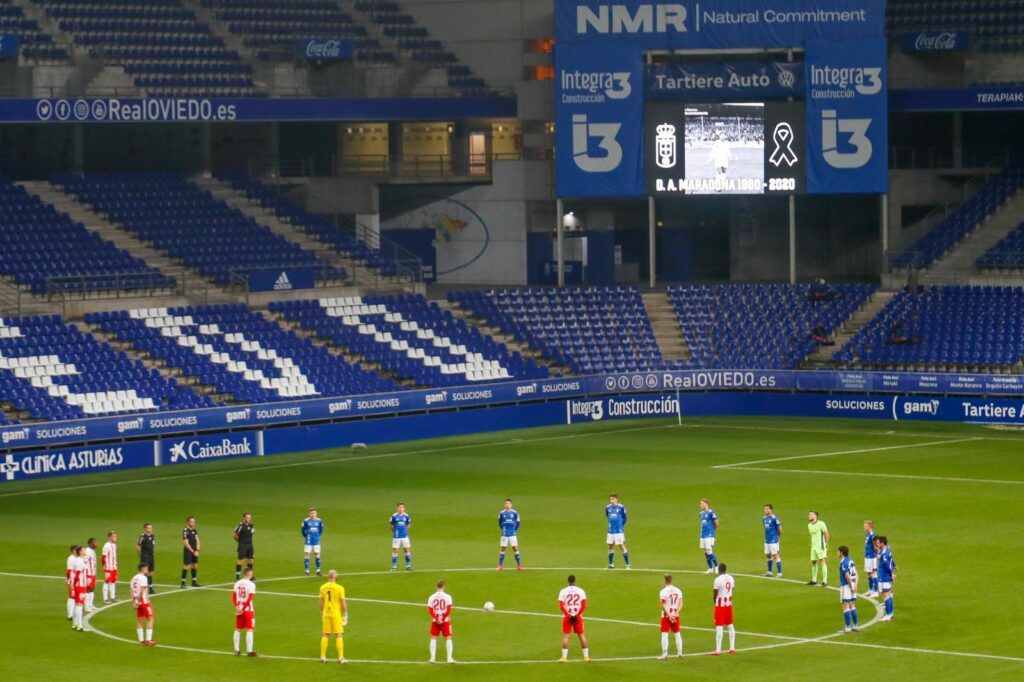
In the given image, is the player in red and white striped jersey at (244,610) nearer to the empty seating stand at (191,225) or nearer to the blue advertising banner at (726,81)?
the empty seating stand at (191,225)

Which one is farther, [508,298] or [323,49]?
[323,49]

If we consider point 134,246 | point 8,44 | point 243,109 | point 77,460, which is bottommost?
point 77,460

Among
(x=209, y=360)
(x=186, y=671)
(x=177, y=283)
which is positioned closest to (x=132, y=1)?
(x=177, y=283)

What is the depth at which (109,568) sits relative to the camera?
33875 millimetres

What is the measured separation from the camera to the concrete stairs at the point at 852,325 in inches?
2509

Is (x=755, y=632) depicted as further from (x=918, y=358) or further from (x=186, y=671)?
(x=918, y=358)

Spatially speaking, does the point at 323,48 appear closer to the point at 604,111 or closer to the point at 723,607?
the point at 604,111

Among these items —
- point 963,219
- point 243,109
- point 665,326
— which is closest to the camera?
point 243,109

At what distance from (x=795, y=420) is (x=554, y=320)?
31.0 feet

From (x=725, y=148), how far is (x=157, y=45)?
19.7 meters

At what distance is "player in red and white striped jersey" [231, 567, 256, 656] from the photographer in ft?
94.3

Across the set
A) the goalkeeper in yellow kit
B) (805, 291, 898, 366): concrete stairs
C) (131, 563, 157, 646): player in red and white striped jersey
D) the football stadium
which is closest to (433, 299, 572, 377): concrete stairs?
the football stadium

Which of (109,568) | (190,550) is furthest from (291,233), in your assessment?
(109,568)

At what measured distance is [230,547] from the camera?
130ft
